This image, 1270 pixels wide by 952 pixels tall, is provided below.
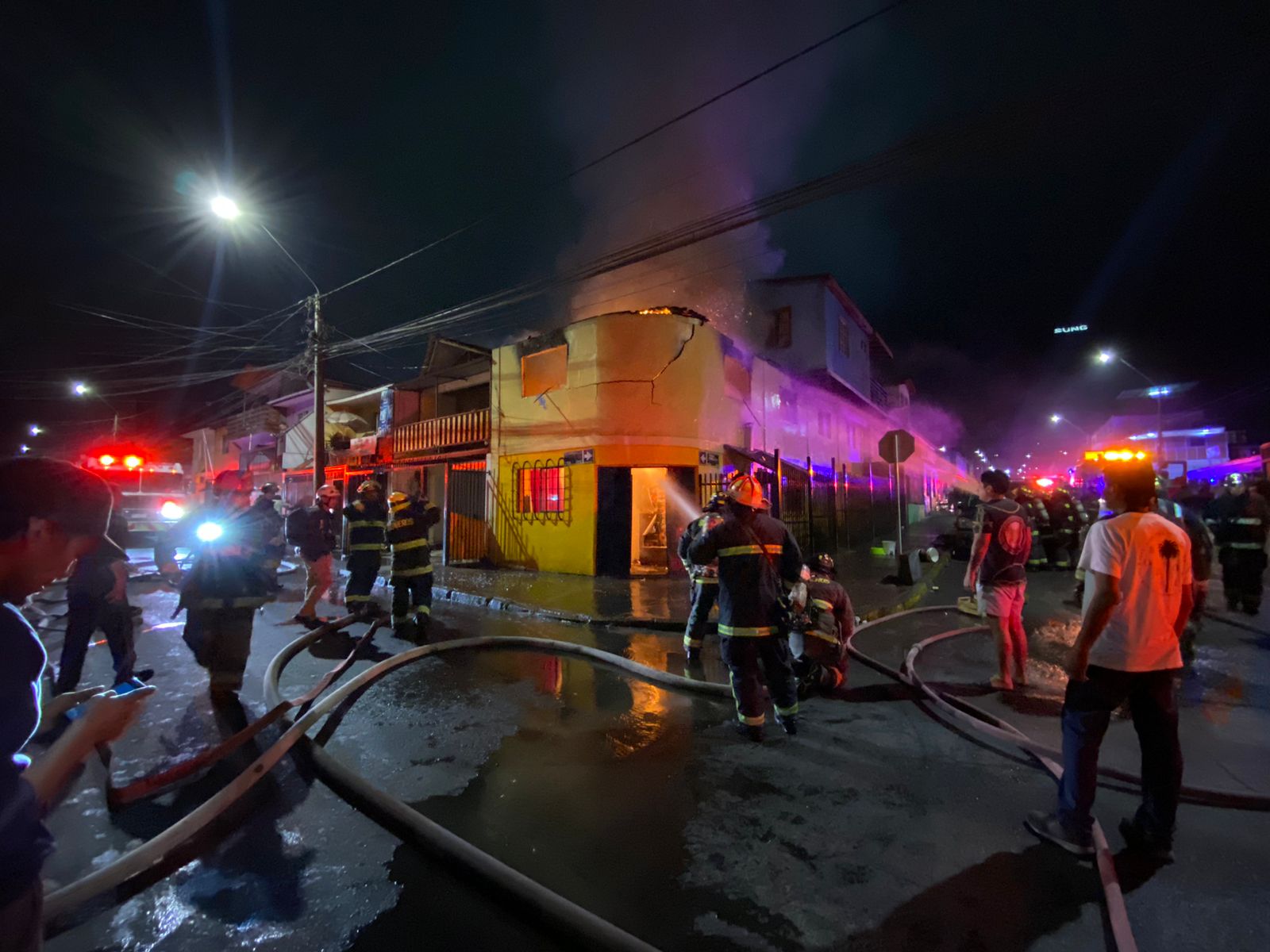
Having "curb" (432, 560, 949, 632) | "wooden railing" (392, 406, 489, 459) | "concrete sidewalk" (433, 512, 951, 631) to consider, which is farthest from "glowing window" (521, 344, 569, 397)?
"curb" (432, 560, 949, 632)

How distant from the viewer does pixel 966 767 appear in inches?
138

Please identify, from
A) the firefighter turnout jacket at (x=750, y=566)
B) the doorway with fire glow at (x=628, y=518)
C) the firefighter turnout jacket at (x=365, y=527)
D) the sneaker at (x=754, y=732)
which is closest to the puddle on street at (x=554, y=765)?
the sneaker at (x=754, y=732)

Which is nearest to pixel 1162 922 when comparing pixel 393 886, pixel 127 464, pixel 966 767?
pixel 966 767

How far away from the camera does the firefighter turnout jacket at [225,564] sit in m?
4.54

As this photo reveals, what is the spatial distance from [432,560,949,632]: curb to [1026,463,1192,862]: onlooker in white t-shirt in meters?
4.65

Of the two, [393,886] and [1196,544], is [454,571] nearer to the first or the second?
[393,886]

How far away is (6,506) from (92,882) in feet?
6.54

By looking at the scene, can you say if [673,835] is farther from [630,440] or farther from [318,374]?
[318,374]

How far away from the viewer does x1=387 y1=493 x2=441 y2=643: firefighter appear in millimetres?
6684

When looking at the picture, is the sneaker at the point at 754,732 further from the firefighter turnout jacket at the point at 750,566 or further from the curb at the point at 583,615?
the curb at the point at 583,615

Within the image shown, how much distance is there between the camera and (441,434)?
1641cm

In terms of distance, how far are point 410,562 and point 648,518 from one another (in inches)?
303

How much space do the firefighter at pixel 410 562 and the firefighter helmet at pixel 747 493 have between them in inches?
155

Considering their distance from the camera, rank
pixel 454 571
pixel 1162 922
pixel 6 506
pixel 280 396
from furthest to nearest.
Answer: pixel 280 396 → pixel 454 571 → pixel 1162 922 → pixel 6 506
